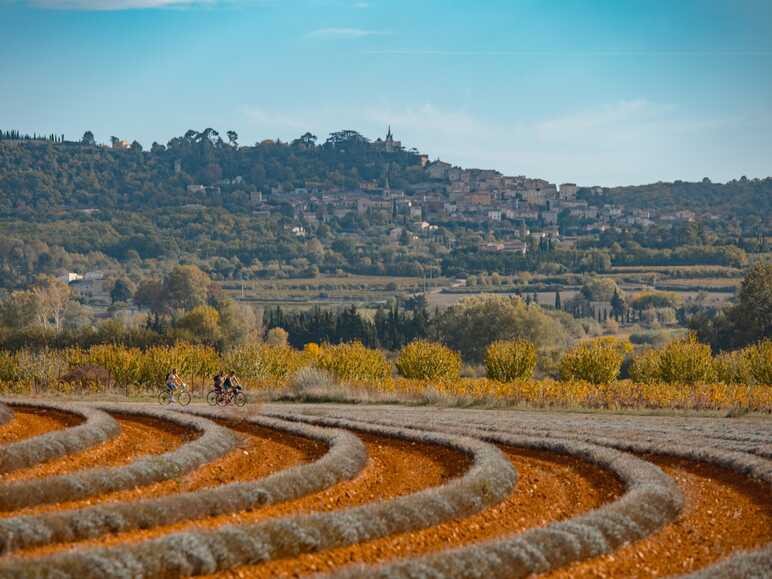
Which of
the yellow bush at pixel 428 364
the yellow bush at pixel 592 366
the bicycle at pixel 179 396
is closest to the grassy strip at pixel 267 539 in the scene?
the bicycle at pixel 179 396

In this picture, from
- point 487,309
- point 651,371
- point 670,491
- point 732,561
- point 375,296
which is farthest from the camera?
→ point 375,296

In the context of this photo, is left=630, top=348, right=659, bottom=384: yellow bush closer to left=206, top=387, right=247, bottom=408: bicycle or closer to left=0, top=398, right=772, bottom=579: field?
left=206, top=387, right=247, bottom=408: bicycle

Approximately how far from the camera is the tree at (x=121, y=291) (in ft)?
629

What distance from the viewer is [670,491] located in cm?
1875

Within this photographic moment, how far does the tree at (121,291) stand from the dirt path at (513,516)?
566 feet

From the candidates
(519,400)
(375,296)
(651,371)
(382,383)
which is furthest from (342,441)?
(375,296)

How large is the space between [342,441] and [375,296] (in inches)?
6091

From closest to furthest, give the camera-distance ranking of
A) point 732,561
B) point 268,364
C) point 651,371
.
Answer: point 732,561
point 651,371
point 268,364

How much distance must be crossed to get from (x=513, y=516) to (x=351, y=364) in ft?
140

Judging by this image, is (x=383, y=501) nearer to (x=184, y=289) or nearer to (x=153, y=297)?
(x=184, y=289)

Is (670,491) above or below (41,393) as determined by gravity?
above

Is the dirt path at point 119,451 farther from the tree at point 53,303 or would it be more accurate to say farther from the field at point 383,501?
the tree at point 53,303

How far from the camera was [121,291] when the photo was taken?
192m

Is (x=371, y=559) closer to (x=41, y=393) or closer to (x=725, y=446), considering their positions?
(x=725, y=446)
